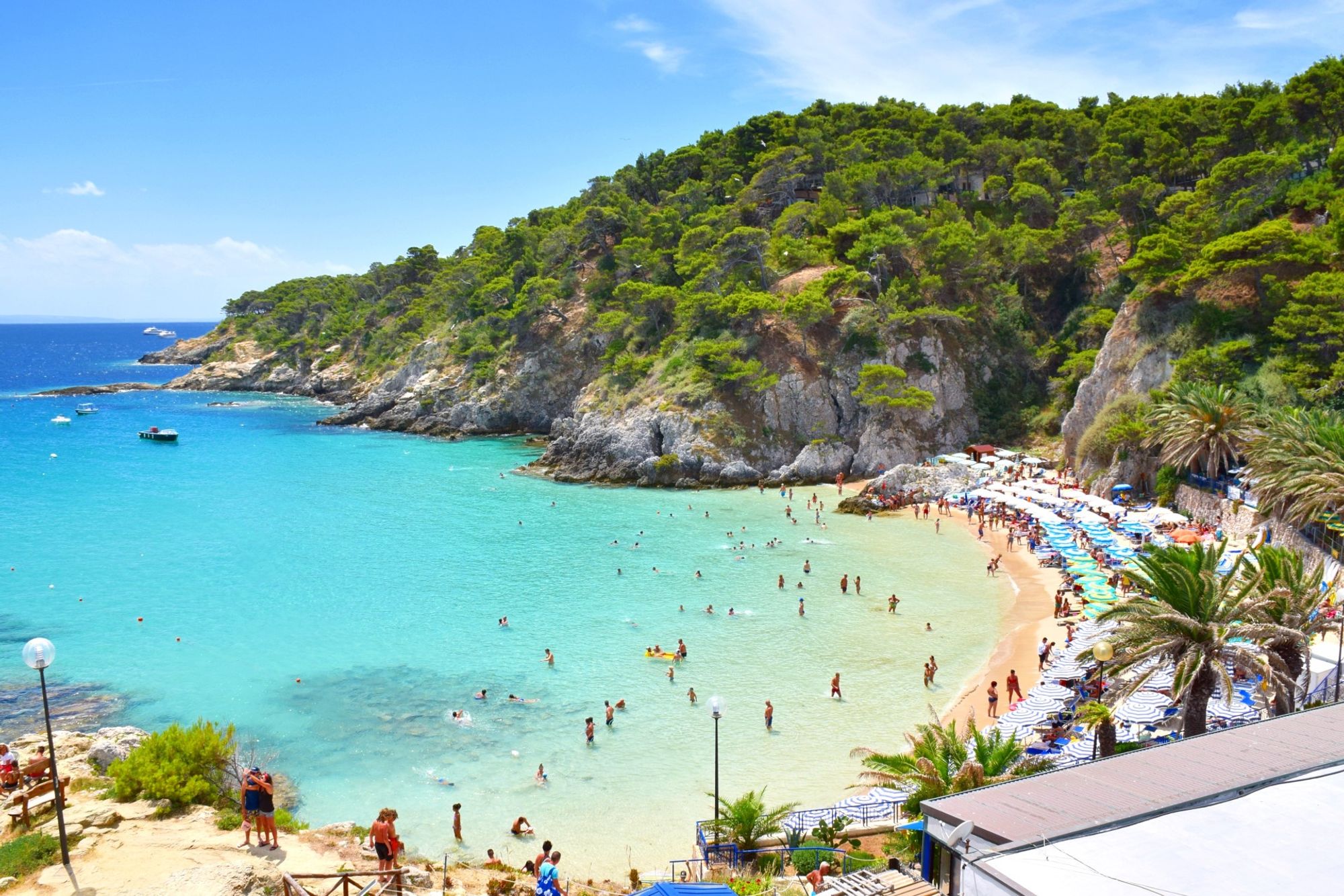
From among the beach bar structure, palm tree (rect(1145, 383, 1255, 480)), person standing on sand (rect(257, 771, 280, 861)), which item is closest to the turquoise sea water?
person standing on sand (rect(257, 771, 280, 861))

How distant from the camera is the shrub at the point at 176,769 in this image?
45.0 feet

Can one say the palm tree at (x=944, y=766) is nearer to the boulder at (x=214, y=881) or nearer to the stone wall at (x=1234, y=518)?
the boulder at (x=214, y=881)

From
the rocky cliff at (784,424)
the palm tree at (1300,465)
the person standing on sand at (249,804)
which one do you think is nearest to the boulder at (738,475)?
the rocky cliff at (784,424)

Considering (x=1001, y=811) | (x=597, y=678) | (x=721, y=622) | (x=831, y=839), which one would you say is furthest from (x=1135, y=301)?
(x=1001, y=811)

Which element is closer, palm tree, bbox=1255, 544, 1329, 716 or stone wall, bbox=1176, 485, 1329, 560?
palm tree, bbox=1255, 544, 1329, 716

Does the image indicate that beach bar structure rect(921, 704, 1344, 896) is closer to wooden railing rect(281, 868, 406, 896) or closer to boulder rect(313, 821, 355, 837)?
wooden railing rect(281, 868, 406, 896)

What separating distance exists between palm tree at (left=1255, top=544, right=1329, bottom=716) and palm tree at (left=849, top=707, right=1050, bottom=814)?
4.15 metres

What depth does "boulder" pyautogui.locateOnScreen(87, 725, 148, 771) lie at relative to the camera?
647 inches

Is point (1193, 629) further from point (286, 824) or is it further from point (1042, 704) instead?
point (286, 824)

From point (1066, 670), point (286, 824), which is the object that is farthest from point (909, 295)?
point (286, 824)

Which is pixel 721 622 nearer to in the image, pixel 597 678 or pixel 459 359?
pixel 597 678

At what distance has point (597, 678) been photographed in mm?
22734

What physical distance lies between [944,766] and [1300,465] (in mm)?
15823

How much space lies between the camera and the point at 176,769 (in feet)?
45.7
